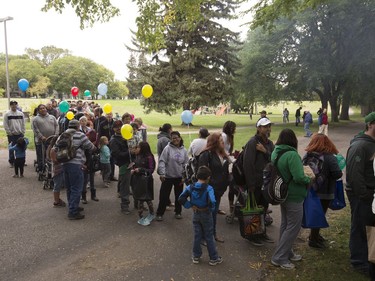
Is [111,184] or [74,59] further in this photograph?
[74,59]

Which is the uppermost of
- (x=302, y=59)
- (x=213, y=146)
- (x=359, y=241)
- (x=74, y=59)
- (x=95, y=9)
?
(x=74, y=59)

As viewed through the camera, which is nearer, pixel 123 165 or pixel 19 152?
pixel 123 165

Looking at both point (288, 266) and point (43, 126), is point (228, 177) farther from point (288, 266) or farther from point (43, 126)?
point (43, 126)

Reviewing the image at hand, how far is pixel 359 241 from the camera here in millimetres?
4289

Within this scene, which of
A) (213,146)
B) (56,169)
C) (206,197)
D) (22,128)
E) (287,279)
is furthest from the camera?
(22,128)

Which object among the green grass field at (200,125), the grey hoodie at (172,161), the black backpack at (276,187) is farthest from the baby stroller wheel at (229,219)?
the green grass field at (200,125)

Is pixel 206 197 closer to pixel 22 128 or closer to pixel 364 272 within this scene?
pixel 364 272

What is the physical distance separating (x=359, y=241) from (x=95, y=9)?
23.0 ft

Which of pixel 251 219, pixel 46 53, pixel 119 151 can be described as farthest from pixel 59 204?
pixel 46 53

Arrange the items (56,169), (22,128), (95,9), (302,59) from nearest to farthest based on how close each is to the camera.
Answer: (56,169), (95,9), (22,128), (302,59)

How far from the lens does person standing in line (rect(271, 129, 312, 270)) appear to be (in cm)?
411

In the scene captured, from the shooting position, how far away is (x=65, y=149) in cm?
575

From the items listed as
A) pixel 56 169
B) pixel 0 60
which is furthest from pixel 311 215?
pixel 0 60

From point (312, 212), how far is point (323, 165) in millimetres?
696
